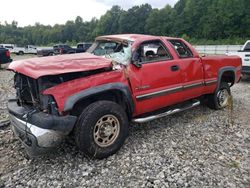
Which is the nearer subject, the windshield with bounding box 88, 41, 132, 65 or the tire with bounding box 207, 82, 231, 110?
the windshield with bounding box 88, 41, 132, 65

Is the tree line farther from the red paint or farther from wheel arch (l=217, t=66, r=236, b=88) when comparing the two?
the red paint

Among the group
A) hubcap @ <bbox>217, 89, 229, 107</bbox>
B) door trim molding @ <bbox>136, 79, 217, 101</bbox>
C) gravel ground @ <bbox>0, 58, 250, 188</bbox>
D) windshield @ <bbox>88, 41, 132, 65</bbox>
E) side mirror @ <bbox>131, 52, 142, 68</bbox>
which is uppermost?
windshield @ <bbox>88, 41, 132, 65</bbox>

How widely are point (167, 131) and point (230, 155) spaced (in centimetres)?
122

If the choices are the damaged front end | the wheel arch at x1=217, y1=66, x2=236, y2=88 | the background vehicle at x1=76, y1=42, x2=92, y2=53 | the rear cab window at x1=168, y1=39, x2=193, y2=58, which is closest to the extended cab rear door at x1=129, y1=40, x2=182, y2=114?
the rear cab window at x1=168, y1=39, x2=193, y2=58

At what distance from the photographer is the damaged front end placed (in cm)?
306

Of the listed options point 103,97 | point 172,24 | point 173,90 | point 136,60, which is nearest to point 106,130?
point 103,97

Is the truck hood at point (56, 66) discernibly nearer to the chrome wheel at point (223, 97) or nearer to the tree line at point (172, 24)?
the chrome wheel at point (223, 97)

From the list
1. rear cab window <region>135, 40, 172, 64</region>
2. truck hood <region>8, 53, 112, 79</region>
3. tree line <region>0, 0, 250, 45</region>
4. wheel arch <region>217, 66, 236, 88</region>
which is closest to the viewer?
truck hood <region>8, 53, 112, 79</region>

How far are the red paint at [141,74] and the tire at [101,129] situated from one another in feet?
1.10

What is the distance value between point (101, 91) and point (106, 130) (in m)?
0.57

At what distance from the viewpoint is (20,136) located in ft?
11.1

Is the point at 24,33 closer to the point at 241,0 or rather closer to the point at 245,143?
the point at 241,0

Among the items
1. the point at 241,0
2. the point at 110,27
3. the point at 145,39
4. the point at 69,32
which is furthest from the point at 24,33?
the point at 145,39

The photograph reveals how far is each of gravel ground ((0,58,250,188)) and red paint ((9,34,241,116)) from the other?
0.62m
